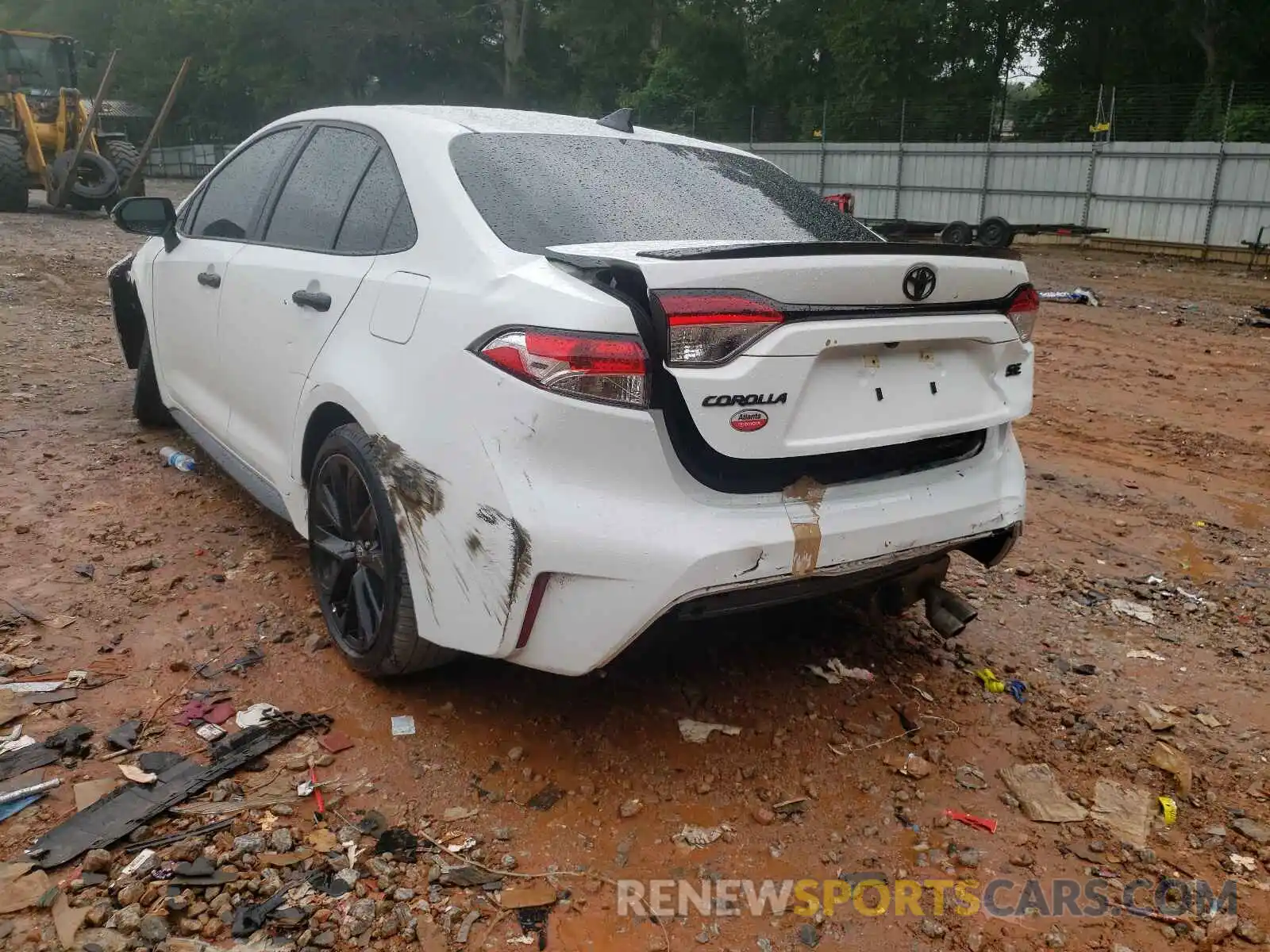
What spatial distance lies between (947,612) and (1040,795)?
1.90ft

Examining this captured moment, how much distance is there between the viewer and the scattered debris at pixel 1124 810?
8.50 feet

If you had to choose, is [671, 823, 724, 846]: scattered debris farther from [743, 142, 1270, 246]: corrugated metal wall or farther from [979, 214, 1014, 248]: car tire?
[743, 142, 1270, 246]: corrugated metal wall

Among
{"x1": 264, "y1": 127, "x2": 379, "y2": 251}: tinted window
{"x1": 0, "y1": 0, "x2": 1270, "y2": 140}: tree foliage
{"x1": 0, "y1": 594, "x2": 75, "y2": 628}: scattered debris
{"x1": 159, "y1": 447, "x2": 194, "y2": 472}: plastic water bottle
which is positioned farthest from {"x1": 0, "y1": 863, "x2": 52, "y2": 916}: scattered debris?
{"x1": 0, "y1": 0, "x2": 1270, "y2": 140}: tree foliage

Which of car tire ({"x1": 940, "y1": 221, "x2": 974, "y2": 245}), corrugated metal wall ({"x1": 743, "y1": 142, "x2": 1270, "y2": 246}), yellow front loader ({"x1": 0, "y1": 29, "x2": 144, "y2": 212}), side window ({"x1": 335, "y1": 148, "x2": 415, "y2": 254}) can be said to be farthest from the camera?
corrugated metal wall ({"x1": 743, "y1": 142, "x2": 1270, "y2": 246})

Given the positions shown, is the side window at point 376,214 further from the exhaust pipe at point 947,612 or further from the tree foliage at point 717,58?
the tree foliage at point 717,58

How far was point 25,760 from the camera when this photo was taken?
2680 mm

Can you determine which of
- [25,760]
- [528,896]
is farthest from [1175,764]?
[25,760]

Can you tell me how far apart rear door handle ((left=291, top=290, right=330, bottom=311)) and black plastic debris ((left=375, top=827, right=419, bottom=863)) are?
1555mm

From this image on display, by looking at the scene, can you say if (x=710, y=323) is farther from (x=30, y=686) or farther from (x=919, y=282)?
(x=30, y=686)

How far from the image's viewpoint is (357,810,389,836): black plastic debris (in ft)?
8.10

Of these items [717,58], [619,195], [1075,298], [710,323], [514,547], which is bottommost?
[1075,298]

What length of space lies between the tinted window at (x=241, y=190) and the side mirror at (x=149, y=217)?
206mm

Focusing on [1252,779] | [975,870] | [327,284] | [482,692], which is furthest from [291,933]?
[1252,779]

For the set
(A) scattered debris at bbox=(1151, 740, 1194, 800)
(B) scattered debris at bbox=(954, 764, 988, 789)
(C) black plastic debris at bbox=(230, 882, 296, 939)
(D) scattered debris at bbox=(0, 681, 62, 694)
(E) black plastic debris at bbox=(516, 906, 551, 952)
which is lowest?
(A) scattered debris at bbox=(1151, 740, 1194, 800)
